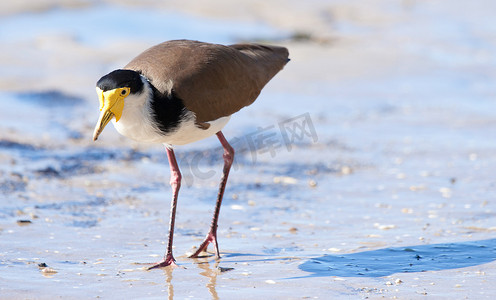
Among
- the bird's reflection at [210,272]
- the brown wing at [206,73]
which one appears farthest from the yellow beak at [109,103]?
the bird's reflection at [210,272]

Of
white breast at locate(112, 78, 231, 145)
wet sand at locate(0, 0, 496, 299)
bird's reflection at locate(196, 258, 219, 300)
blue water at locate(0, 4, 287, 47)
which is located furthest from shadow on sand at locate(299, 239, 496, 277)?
blue water at locate(0, 4, 287, 47)

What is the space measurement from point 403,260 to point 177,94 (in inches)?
77.8

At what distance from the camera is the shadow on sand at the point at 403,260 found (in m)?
5.11

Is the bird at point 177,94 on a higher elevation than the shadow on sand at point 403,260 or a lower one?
higher

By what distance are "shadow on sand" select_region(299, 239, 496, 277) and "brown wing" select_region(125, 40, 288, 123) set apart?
135cm

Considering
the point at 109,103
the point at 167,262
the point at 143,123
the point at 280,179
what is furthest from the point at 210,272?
the point at 280,179

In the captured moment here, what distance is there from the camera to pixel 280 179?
7547 mm

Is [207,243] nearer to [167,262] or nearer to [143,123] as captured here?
[167,262]

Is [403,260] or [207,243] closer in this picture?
[403,260]

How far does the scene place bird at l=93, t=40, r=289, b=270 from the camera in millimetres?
4801

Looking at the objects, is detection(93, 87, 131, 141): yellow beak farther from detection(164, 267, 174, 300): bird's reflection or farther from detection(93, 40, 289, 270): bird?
detection(164, 267, 174, 300): bird's reflection

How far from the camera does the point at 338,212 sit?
6.57 metres

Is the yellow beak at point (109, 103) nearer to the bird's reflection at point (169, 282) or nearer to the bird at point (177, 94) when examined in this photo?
the bird at point (177, 94)

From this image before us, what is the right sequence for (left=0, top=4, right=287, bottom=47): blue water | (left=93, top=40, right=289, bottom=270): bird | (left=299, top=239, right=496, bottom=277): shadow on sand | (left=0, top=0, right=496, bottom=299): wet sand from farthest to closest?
(left=0, top=4, right=287, bottom=47): blue water, (left=299, top=239, right=496, bottom=277): shadow on sand, (left=0, top=0, right=496, bottom=299): wet sand, (left=93, top=40, right=289, bottom=270): bird
